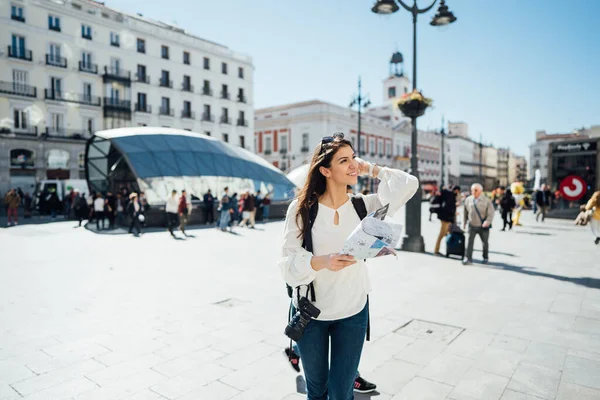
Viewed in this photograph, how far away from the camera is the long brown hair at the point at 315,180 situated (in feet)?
7.23

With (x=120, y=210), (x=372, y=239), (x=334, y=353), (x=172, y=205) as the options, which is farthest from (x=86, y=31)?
(x=372, y=239)

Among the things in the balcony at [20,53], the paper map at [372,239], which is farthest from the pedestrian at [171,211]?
the balcony at [20,53]

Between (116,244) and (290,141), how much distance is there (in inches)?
1687

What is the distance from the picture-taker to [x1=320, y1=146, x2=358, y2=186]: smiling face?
222 cm

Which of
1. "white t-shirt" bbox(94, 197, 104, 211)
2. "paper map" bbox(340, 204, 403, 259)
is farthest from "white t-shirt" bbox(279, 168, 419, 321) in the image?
"white t-shirt" bbox(94, 197, 104, 211)

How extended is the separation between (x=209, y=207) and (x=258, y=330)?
574 inches

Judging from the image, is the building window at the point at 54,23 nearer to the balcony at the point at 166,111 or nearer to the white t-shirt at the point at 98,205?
the balcony at the point at 166,111

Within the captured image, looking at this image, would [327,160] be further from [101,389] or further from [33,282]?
[33,282]

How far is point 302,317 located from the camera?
2.12 metres

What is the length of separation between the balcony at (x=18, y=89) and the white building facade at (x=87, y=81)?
0.07m

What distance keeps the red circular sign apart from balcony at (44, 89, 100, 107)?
3785 centimetres

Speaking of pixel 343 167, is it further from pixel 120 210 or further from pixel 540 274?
pixel 120 210

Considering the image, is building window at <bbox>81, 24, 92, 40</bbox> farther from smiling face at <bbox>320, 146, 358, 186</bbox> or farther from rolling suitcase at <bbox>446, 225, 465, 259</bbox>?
smiling face at <bbox>320, 146, 358, 186</bbox>

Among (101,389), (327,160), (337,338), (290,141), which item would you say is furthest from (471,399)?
(290,141)
